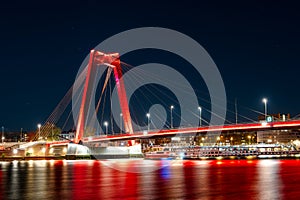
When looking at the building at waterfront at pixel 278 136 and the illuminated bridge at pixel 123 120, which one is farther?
the building at waterfront at pixel 278 136

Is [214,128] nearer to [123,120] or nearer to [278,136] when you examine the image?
[123,120]

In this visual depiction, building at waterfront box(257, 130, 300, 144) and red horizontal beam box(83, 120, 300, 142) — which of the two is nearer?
red horizontal beam box(83, 120, 300, 142)

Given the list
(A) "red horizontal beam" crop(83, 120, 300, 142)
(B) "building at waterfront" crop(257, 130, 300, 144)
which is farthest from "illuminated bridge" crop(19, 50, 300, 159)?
(B) "building at waterfront" crop(257, 130, 300, 144)

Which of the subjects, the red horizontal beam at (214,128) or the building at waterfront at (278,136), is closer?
the red horizontal beam at (214,128)

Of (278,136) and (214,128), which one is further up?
(214,128)

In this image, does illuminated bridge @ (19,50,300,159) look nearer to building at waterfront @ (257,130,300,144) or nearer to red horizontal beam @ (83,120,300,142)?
red horizontal beam @ (83,120,300,142)

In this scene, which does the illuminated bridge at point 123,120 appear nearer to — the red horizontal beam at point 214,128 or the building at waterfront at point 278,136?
the red horizontal beam at point 214,128

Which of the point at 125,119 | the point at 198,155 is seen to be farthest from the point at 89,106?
the point at 198,155

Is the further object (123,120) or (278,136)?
(278,136)

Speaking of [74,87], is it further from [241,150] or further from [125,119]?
[241,150]

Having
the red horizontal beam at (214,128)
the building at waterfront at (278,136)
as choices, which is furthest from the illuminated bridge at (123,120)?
the building at waterfront at (278,136)

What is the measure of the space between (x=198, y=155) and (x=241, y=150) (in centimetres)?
729

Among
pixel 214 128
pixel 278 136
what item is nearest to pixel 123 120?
pixel 214 128

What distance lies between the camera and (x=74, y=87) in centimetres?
5956
